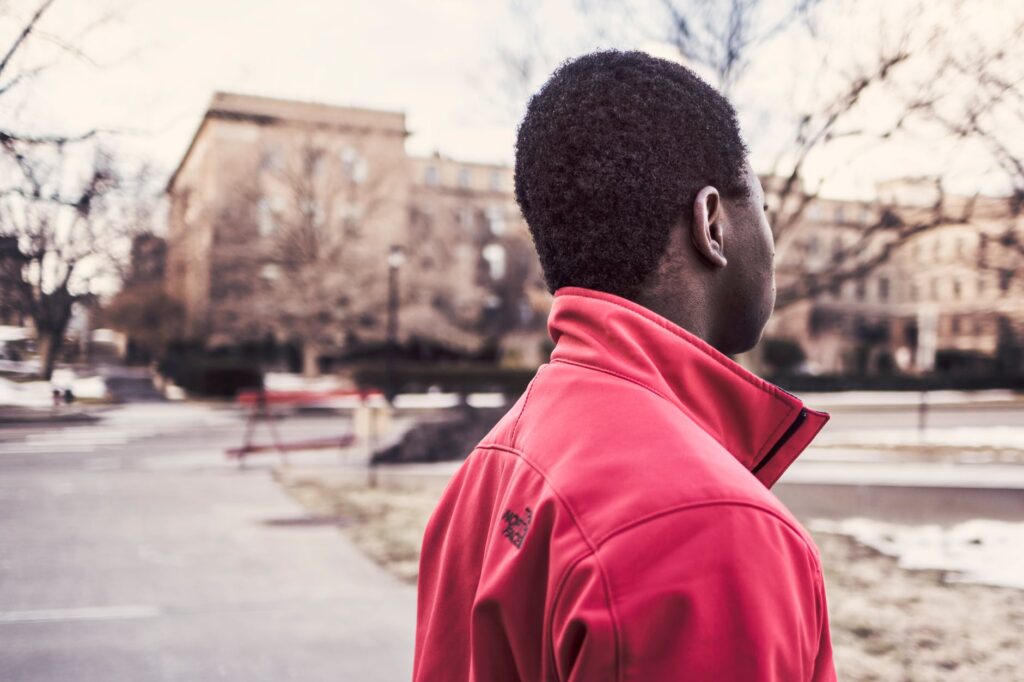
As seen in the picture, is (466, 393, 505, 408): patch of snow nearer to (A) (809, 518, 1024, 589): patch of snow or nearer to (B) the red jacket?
(A) (809, 518, 1024, 589): patch of snow

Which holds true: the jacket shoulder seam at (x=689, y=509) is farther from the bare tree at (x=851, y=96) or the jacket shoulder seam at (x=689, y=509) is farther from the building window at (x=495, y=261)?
the building window at (x=495, y=261)

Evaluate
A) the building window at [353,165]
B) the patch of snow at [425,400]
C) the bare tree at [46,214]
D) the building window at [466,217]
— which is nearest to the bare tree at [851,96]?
the bare tree at [46,214]

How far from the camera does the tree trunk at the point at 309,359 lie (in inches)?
1268

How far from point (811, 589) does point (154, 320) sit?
6.09 meters

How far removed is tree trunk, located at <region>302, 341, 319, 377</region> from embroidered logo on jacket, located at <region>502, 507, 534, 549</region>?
104ft

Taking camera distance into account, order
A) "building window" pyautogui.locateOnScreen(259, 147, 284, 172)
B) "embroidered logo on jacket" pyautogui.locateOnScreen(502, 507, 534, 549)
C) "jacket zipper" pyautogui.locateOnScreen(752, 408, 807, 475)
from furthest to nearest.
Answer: "building window" pyautogui.locateOnScreen(259, 147, 284, 172) → "jacket zipper" pyautogui.locateOnScreen(752, 408, 807, 475) → "embroidered logo on jacket" pyautogui.locateOnScreen(502, 507, 534, 549)

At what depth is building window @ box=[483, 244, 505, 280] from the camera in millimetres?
44000

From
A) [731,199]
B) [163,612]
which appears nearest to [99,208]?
[163,612]

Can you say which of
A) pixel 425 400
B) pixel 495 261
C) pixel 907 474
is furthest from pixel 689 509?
pixel 495 261

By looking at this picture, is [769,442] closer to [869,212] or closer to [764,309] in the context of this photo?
[764,309]

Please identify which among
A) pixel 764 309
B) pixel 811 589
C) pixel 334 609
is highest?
pixel 764 309

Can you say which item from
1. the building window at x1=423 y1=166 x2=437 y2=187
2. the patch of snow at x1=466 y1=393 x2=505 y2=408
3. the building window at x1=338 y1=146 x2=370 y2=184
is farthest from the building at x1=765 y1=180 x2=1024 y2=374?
the building window at x1=423 y1=166 x2=437 y2=187

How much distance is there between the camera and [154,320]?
6.27 meters

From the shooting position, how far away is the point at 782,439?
122cm
